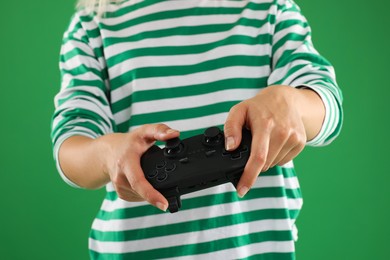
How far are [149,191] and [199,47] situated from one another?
270 millimetres

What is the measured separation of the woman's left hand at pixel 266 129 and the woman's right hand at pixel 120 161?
0.05 meters

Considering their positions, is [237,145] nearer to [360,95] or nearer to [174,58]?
[174,58]

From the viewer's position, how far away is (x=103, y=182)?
46cm

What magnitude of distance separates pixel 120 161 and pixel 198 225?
0.19m

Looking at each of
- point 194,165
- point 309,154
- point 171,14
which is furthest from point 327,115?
point 309,154

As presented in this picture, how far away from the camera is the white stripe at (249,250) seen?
535mm

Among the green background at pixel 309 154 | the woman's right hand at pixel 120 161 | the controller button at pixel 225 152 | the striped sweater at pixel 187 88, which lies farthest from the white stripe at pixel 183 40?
the green background at pixel 309 154

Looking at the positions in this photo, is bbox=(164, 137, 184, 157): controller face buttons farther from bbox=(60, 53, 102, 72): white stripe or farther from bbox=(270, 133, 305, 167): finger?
bbox=(60, 53, 102, 72): white stripe

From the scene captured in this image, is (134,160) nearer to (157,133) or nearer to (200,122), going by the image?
(157,133)

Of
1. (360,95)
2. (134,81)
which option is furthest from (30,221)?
(360,95)

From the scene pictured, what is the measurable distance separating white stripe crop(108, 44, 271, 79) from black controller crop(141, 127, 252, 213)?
0.21 meters

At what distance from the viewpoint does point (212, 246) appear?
54 centimetres

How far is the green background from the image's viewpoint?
3.35ft

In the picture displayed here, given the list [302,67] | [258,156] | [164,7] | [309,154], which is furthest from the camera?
[309,154]
